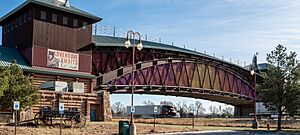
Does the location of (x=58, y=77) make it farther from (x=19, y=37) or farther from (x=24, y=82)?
(x=24, y=82)

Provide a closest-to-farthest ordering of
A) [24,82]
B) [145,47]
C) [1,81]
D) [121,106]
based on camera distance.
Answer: [1,81] < [24,82] < [145,47] < [121,106]

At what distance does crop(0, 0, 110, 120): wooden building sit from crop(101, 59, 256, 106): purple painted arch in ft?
26.8

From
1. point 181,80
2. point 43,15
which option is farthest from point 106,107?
point 181,80

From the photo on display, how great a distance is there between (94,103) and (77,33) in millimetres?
9938

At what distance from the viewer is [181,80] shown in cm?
7894

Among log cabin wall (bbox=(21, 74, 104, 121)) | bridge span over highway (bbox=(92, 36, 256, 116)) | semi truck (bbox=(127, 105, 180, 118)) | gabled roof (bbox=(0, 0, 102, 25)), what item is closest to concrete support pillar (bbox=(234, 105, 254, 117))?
bridge span over highway (bbox=(92, 36, 256, 116))

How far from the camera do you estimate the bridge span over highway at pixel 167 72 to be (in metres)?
63.1

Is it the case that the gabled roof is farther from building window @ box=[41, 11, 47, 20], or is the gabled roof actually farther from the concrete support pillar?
the concrete support pillar

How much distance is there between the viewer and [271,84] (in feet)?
159

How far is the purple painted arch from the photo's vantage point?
66.0m

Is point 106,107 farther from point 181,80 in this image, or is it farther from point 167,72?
point 181,80

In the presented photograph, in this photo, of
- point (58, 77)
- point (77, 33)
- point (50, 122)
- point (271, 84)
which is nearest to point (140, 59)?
point (77, 33)

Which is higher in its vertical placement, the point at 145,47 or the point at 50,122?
the point at 145,47

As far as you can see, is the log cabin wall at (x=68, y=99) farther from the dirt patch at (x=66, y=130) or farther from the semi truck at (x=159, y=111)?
the semi truck at (x=159, y=111)
